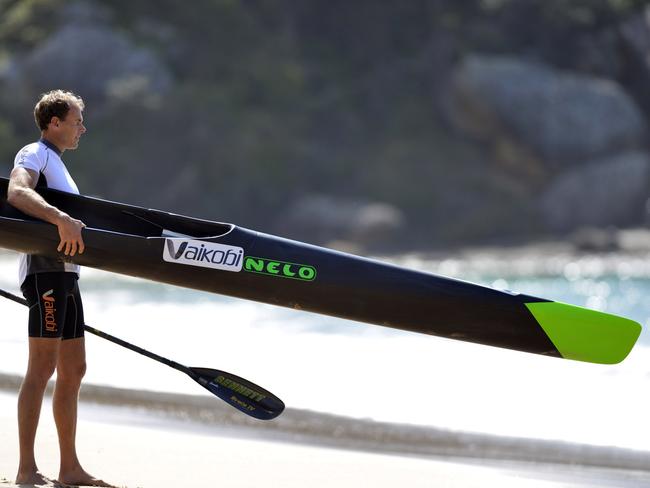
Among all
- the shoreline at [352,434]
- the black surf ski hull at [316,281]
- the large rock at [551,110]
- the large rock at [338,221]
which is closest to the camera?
the black surf ski hull at [316,281]

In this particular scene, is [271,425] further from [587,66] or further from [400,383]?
[587,66]

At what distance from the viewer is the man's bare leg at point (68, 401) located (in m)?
3.54

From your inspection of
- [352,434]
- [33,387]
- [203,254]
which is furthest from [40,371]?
[352,434]

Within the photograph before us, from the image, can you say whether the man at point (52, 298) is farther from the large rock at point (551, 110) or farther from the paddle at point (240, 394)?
the large rock at point (551, 110)

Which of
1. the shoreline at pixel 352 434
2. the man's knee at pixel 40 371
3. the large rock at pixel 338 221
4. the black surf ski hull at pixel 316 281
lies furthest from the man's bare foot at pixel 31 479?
the large rock at pixel 338 221

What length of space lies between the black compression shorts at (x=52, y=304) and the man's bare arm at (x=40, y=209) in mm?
120

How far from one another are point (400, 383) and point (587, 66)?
3209 centimetres

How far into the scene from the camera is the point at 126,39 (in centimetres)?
3453

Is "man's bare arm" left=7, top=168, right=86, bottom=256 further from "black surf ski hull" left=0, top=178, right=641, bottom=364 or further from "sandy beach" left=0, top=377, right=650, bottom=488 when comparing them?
"sandy beach" left=0, top=377, right=650, bottom=488

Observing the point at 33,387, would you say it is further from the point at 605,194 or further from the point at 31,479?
the point at 605,194

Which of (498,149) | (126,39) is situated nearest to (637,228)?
(498,149)

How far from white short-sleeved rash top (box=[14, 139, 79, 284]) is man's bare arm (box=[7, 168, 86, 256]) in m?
0.06

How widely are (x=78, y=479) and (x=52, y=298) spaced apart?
0.67 meters

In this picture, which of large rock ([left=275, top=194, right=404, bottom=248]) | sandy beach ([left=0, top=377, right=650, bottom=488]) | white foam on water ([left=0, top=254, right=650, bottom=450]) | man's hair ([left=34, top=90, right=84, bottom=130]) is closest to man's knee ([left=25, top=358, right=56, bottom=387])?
sandy beach ([left=0, top=377, right=650, bottom=488])
